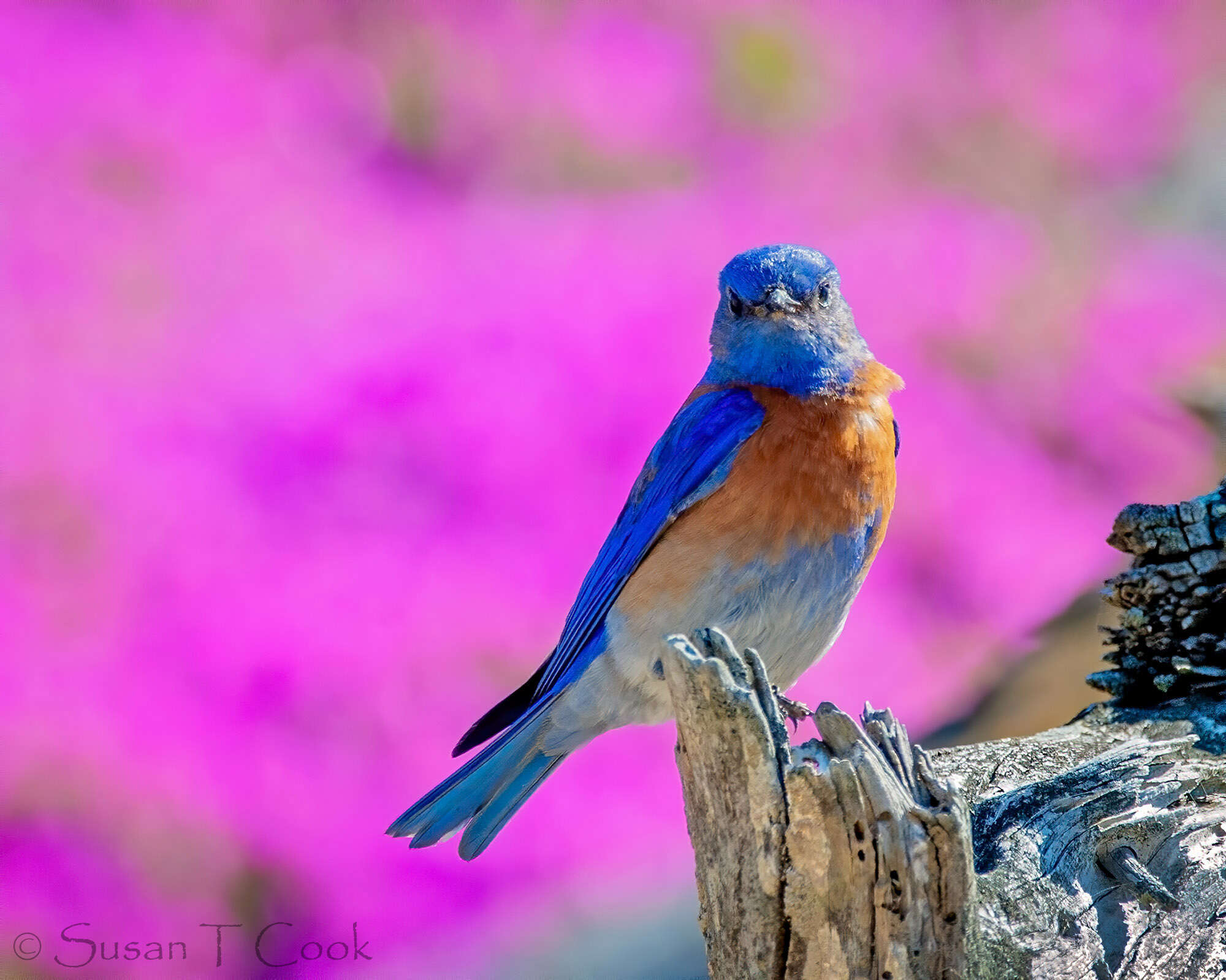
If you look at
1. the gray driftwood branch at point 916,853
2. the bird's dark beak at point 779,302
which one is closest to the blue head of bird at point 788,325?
the bird's dark beak at point 779,302

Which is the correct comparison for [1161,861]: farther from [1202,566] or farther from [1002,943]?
[1202,566]

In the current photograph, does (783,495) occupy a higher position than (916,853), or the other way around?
(783,495)

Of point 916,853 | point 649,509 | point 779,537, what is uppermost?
point 649,509

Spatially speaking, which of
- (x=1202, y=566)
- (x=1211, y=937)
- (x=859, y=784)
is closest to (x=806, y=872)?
(x=859, y=784)

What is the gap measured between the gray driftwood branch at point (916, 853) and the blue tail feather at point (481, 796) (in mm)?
604

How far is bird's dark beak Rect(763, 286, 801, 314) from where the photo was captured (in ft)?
8.71

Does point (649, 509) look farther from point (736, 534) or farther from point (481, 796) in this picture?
point (481, 796)

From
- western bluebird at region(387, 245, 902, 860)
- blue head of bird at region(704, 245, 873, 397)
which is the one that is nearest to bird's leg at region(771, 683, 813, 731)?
western bluebird at region(387, 245, 902, 860)

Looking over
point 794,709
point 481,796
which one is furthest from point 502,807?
point 794,709

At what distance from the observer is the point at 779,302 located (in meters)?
2.66

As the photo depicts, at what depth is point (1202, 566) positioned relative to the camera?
3072mm

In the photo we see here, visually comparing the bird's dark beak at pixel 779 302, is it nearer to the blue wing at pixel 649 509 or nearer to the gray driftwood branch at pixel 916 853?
the blue wing at pixel 649 509

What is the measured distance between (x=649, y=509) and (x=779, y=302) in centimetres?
53

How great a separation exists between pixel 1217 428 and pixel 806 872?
9.75 ft
